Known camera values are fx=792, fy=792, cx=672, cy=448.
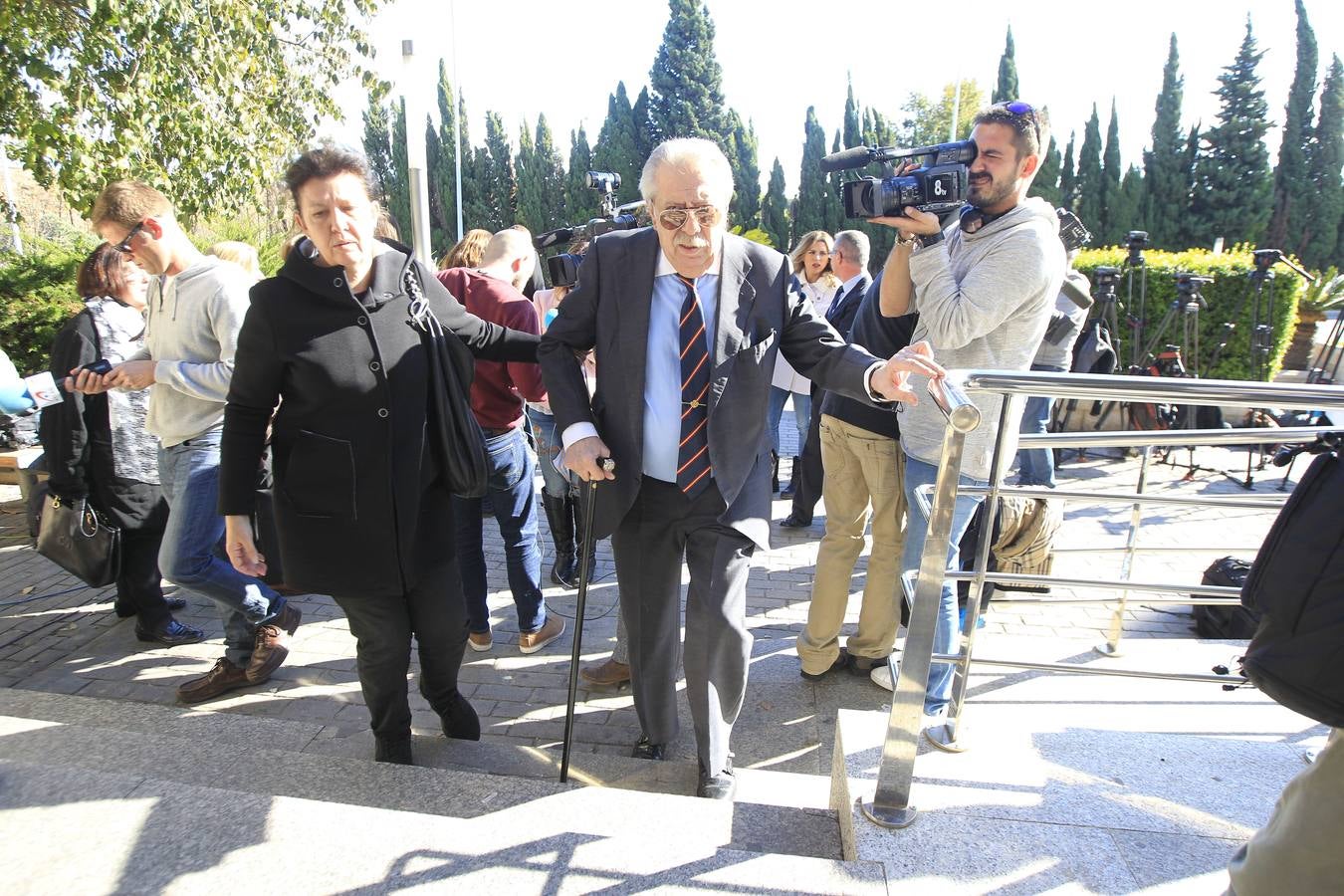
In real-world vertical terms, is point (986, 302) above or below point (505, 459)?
above

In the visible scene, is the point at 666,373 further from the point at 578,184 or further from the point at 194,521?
the point at 578,184

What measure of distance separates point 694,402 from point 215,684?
102 inches

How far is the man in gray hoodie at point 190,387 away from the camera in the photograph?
311cm

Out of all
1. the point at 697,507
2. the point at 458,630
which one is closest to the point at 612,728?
the point at 458,630

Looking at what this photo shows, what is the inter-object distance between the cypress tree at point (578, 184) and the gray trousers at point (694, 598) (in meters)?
27.2

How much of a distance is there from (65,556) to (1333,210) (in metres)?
34.4

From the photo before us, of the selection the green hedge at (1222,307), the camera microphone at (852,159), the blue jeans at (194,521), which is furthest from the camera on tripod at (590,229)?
the green hedge at (1222,307)

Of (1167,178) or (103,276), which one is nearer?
(103,276)

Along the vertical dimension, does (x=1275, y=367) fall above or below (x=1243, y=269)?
below

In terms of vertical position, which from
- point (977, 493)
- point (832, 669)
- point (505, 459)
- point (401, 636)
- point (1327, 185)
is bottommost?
point (832, 669)

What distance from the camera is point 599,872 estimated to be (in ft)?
6.01

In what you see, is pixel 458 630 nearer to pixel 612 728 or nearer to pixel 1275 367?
pixel 612 728

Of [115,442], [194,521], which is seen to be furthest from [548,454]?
[115,442]

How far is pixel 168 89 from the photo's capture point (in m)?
5.98
